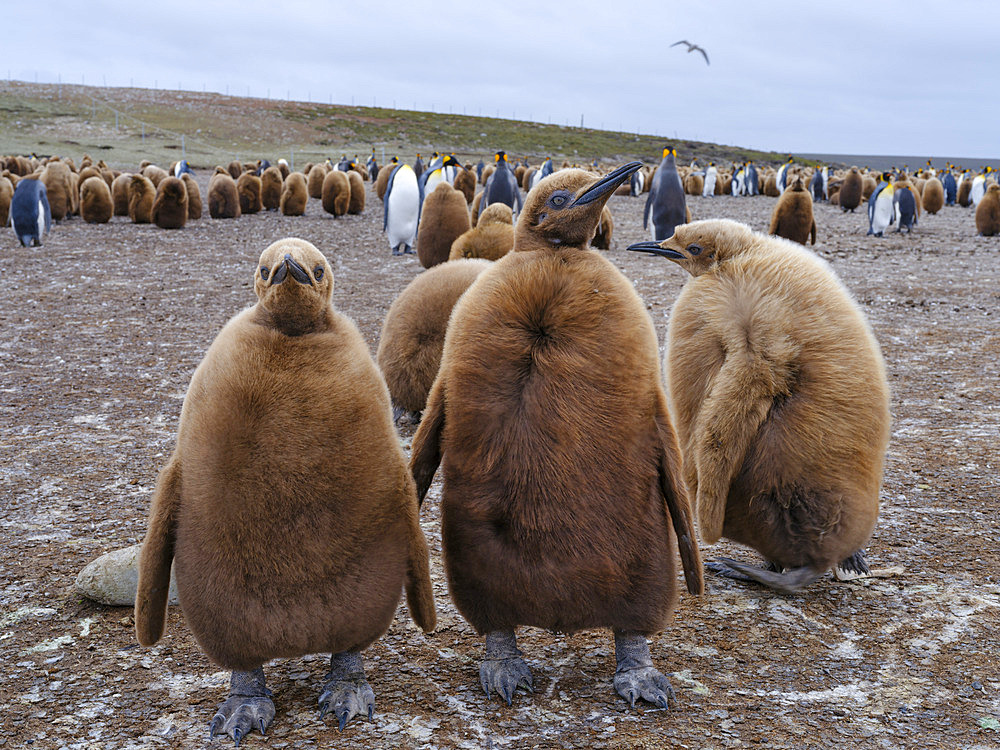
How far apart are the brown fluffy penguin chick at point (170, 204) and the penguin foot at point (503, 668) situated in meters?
14.9

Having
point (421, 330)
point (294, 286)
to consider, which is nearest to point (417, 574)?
point (294, 286)

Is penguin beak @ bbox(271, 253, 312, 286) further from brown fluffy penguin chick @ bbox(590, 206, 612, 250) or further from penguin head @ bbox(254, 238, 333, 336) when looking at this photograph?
brown fluffy penguin chick @ bbox(590, 206, 612, 250)

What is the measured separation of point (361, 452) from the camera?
241cm

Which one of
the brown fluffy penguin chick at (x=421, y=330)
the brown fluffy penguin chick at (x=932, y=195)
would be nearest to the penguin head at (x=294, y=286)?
the brown fluffy penguin chick at (x=421, y=330)

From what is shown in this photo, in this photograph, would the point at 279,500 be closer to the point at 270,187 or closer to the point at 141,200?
the point at 141,200

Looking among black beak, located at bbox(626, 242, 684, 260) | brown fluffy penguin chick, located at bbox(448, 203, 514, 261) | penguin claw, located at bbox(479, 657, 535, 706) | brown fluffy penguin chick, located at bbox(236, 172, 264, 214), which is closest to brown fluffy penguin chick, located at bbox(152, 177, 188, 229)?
brown fluffy penguin chick, located at bbox(236, 172, 264, 214)

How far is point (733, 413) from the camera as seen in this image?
3.20 m

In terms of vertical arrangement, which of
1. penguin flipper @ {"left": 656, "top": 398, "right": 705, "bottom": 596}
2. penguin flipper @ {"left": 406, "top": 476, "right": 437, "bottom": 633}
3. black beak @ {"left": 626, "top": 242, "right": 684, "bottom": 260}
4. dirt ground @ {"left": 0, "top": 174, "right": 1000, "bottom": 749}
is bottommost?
dirt ground @ {"left": 0, "top": 174, "right": 1000, "bottom": 749}

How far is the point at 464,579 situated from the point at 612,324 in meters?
0.90

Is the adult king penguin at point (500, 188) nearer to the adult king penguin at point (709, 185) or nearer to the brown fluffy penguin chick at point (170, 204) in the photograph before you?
the brown fluffy penguin chick at point (170, 204)

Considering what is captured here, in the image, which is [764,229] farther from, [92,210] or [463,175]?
[92,210]

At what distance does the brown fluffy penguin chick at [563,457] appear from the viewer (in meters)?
2.52

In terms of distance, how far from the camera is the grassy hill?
4406 cm

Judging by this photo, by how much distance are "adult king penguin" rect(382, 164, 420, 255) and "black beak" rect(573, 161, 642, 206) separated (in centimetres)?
1155
